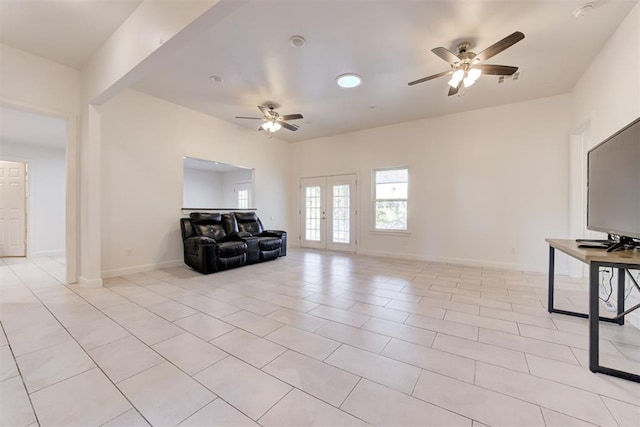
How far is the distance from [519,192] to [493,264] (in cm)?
143

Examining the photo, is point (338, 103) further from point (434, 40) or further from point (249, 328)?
point (249, 328)

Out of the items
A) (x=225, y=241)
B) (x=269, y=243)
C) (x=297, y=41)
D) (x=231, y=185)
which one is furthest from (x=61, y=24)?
(x=231, y=185)

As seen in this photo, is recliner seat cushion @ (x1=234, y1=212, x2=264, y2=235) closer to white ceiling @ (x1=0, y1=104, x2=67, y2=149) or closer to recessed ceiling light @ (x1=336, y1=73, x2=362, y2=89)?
white ceiling @ (x1=0, y1=104, x2=67, y2=149)

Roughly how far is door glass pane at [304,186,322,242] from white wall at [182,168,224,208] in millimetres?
3763

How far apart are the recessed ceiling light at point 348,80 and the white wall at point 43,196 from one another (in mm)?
6989

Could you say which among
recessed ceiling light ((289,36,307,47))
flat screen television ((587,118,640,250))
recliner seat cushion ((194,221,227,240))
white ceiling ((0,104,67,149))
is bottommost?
recliner seat cushion ((194,221,227,240))

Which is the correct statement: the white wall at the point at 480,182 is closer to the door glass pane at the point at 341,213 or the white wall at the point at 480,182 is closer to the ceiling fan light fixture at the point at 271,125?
the door glass pane at the point at 341,213

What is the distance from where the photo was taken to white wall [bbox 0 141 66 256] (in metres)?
5.96

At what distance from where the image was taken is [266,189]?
6.97 meters

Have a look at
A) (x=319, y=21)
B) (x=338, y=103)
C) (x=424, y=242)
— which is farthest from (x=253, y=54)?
(x=424, y=242)

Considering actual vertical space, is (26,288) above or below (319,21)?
below

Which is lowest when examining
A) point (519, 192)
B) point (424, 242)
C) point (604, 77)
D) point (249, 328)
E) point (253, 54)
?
point (249, 328)

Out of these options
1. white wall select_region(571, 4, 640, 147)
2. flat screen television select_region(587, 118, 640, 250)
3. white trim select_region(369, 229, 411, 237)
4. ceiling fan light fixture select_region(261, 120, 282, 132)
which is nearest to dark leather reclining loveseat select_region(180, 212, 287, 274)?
ceiling fan light fixture select_region(261, 120, 282, 132)

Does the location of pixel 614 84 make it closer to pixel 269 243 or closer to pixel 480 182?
pixel 480 182
